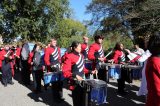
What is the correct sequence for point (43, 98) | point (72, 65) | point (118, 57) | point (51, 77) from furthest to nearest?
point (118, 57) < point (43, 98) < point (51, 77) < point (72, 65)

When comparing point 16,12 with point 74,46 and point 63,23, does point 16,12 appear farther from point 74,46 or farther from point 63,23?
point 74,46

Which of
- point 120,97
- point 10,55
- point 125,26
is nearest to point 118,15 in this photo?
point 125,26

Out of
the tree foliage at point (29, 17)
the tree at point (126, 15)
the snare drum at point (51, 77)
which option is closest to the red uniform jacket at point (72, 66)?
the snare drum at point (51, 77)

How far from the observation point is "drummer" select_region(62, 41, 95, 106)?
8367mm

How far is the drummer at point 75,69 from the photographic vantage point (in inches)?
329

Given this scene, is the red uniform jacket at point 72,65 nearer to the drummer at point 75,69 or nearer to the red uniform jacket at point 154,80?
the drummer at point 75,69

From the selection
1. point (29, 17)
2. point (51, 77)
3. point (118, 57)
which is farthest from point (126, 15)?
point (51, 77)

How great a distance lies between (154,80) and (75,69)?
3.40 m

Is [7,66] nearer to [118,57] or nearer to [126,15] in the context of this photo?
[118,57]

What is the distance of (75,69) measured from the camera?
871 cm

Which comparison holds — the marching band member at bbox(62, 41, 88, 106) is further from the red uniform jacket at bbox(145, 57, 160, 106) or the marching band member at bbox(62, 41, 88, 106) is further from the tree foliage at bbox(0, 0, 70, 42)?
the tree foliage at bbox(0, 0, 70, 42)

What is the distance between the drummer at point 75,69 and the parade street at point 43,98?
257 centimetres

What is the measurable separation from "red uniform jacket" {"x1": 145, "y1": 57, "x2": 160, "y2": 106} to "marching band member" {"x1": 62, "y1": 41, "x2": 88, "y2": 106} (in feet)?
9.13

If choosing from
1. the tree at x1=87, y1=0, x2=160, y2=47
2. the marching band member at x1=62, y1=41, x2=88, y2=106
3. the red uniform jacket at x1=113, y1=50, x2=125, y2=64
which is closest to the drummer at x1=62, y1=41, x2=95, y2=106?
the marching band member at x1=62, y1=41, x2=88, y2=106
